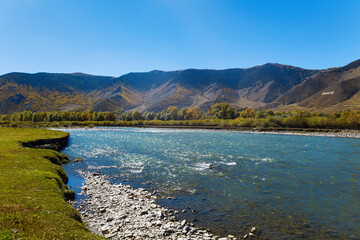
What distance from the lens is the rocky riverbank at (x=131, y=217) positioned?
36.7 ft

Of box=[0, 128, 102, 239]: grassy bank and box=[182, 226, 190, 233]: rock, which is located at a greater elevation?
box=[0, 128, 102, 239]: grassy bank

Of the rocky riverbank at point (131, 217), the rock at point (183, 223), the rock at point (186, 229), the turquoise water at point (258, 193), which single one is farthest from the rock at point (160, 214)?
the rock at point (186, 229)

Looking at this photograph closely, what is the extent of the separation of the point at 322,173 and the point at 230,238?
2046 centimetres

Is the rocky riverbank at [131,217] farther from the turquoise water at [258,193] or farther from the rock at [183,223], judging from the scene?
the turquoise water at [258,193]

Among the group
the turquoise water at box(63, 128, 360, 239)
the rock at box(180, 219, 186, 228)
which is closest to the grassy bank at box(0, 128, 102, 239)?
the rock at box(180, 219, 186, 228)

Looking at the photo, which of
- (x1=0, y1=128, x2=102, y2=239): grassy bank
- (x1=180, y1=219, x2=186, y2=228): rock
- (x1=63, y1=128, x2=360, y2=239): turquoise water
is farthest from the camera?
(x1=63, y1=128, x2=360, y2=239): turquoise water

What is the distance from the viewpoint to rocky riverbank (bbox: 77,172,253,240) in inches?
440

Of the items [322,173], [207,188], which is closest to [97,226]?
[207,188]

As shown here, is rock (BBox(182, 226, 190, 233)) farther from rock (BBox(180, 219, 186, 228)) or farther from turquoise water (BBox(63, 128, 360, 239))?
turquoise water (BBox(63, 128, 360, 239))

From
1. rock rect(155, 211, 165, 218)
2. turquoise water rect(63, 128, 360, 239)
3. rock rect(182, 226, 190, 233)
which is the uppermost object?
rock rect(182, 226, 190, 233)

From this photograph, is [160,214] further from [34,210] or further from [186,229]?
[34,210]

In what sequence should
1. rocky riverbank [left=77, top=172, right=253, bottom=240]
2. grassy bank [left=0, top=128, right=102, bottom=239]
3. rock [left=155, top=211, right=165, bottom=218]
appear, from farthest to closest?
rock [left=155, top=211, right=165, bottom=218]
rocky riverbank [left=77, top=172, right=253, bottom=240]
grassy bank [left=0, top=128, right=102, bottom=239]

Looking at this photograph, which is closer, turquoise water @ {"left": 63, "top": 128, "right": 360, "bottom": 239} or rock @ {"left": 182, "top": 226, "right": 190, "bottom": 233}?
rock @ {"left": 182, "top": 226, "right": 190, "bottom": 233}

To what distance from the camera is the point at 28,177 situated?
15.1m
